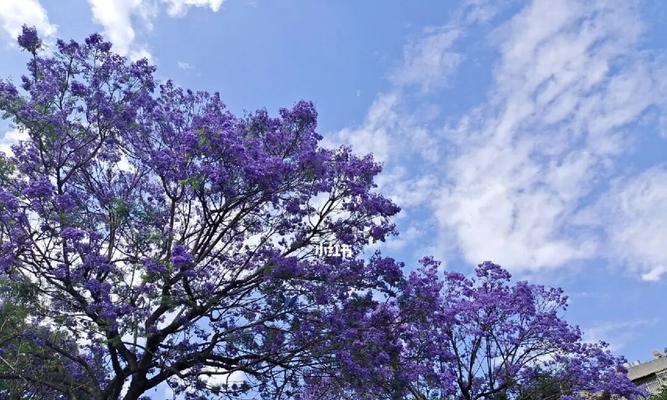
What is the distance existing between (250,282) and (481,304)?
271 inches

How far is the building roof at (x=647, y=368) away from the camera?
81.5 ft

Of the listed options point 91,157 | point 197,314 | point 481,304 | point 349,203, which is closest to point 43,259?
point 91,157

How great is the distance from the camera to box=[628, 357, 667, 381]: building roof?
81.5 ft

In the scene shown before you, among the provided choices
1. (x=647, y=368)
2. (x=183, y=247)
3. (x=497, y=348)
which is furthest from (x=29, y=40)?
(x=647, y=368)

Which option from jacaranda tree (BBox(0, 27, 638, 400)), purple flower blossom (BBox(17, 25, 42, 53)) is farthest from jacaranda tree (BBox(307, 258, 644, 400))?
purple flower blossom (BBox(17, 25, 42, 53))

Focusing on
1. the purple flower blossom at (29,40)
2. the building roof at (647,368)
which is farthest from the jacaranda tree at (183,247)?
the building roof at (647,368)

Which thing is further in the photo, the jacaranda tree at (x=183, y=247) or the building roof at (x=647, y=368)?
the building roof at (x=647, y=368)

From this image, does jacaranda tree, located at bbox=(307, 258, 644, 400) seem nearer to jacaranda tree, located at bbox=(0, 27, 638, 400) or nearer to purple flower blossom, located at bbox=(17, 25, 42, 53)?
jacaranda tree, located at bbox=(0, 27, 638, 400)

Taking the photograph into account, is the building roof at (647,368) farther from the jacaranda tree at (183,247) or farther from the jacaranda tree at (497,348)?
the jacaranda tree at (183,247)

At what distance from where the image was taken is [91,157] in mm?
9828

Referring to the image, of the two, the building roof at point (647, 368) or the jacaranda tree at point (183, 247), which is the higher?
the building roof at point (647, 368)

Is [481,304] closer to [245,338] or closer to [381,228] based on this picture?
[381,228]

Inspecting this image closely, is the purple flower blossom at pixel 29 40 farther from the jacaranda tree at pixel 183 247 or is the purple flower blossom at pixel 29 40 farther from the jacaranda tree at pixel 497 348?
the jacaranda tree at pixel 497 348

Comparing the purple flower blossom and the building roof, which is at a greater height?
the building roof
